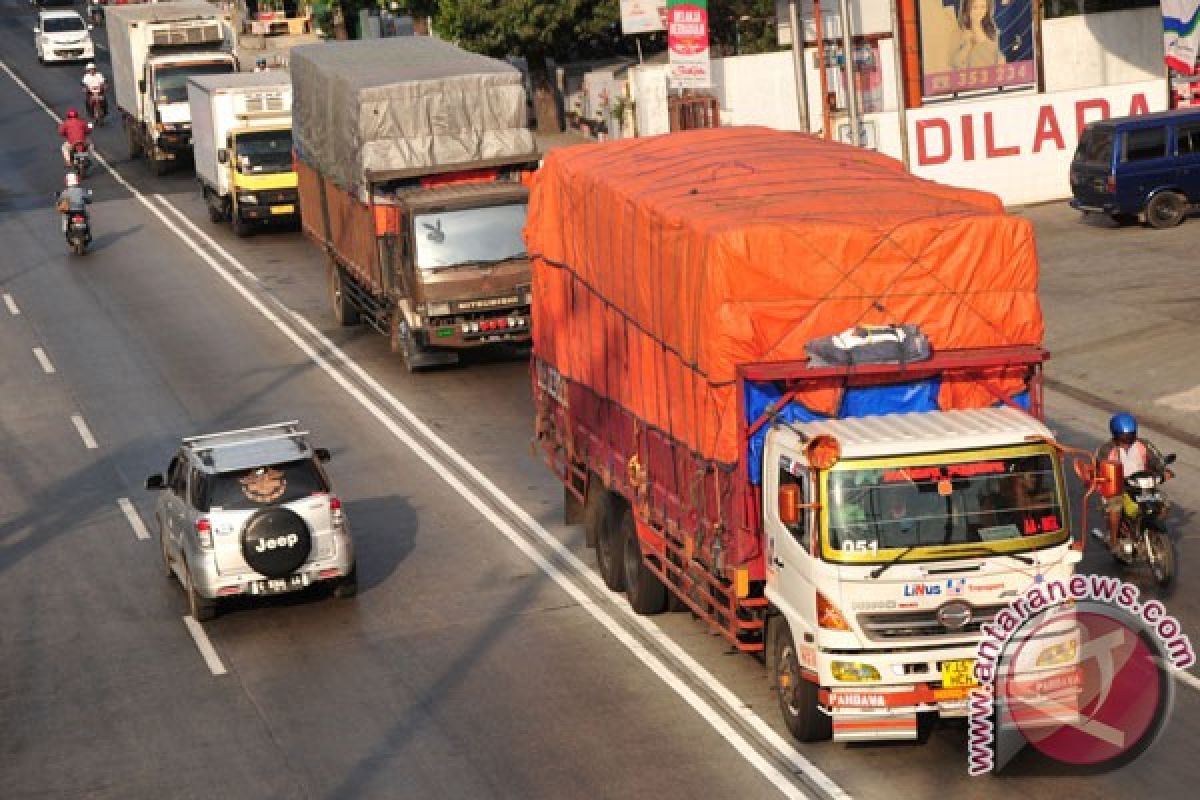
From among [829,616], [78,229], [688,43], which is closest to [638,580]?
[829,616]

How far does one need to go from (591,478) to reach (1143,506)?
17.7 ft

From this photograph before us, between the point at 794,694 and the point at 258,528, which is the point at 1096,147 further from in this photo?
the point at 794,694

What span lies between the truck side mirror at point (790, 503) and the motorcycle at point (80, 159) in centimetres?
4080

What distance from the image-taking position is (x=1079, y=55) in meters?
52.2

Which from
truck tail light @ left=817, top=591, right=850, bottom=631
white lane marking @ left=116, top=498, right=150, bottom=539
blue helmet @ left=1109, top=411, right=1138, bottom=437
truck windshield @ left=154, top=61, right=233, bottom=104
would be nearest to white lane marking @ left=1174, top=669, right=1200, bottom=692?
blue helmet @ left=1109, top=411, right=1138, bottom=437

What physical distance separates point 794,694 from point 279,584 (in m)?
6.55

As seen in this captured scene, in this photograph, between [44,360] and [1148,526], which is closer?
[1148,526]

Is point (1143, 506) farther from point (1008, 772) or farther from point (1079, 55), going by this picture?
point (1079, 55)

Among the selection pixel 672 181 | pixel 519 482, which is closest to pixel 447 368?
pixel 519 482

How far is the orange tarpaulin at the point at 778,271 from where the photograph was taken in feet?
55.5

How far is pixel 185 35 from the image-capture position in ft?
189

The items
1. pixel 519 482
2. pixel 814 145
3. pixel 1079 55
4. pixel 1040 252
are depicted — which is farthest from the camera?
pixel 1079 55

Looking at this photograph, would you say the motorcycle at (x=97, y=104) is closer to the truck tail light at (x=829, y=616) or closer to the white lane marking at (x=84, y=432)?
the white lane marking at (x=84, y=432)

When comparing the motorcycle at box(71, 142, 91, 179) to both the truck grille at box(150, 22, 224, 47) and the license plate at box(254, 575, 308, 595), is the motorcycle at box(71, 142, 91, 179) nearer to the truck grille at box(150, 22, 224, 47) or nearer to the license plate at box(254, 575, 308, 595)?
the truck grille at box(150, 22, 224, 47)
